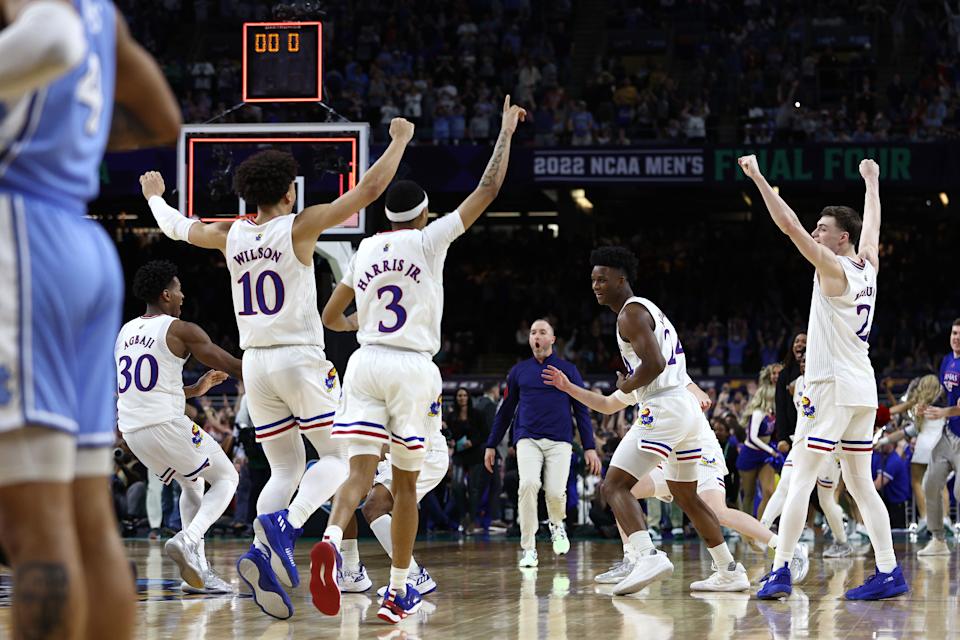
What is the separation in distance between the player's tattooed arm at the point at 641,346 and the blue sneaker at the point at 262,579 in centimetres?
275

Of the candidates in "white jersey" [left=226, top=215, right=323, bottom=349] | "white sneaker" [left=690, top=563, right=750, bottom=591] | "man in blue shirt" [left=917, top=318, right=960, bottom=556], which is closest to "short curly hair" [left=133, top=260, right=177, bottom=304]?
"white jersey" [left=226, top=215, right=323, bottom=349]

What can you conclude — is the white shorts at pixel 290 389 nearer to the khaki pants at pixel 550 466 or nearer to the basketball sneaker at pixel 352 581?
the basketball sneaker at pixel 352 581

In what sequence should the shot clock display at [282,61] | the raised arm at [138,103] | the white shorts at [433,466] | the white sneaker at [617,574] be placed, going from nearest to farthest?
the raised arm at [138,103] < the white shorts at [433,466] < the white sneaker at [617,574] < the shot clock display at [282,61]

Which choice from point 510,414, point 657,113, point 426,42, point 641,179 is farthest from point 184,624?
point 426,42

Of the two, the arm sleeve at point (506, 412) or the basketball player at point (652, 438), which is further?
the arm sleeve at point (506, 412)

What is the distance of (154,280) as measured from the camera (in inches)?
353

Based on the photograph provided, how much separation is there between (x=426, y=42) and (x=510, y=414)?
17.4m

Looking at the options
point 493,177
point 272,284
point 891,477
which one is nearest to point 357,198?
point 493,177

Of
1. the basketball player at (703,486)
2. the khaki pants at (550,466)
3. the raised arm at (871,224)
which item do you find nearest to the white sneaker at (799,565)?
the basketball player at (703,486)

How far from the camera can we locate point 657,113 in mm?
25312

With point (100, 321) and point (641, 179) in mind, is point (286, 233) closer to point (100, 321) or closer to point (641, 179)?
point (100, 321)

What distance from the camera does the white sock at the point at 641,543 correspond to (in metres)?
8.75

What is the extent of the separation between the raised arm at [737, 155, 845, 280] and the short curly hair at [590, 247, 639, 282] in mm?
1240

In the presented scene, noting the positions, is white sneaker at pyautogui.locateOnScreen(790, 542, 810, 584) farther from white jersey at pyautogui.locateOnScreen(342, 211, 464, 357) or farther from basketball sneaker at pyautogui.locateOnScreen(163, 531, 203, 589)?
basketball sneaker at pyautogui.locateOnScreen(163, 531, 203, 589)
